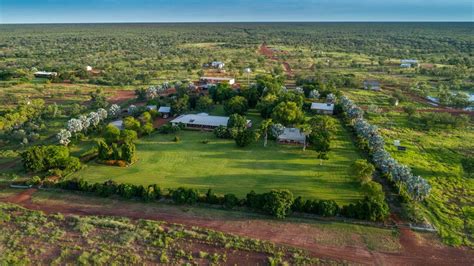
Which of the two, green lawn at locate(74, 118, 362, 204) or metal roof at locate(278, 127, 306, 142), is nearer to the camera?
green lawn at locate(74, 118, 362, 204)

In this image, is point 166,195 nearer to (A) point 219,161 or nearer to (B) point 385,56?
(A) point 219,161

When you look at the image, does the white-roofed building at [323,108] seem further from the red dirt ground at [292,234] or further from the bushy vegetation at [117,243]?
the bushy vegetation at [117,243]

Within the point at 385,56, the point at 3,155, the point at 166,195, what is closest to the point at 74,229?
the point at 166,195

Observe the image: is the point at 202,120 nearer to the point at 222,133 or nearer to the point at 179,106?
the point at 222,133

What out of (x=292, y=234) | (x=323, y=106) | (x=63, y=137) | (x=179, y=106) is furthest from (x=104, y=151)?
(x=323, y=106)

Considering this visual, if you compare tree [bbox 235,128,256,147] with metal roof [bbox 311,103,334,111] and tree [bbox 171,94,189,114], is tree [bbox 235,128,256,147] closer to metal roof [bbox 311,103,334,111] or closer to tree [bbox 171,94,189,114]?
tree [bbox 171,94,189,114]

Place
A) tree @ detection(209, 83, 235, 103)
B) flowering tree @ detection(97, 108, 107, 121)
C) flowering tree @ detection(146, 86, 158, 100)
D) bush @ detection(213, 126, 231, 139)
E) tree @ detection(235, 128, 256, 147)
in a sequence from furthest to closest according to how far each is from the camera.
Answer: flowering tree @ detection(146, 86, 158, 100)
tree @ detection(209, 83, 235, 103)
flowering tree @ detection(97, 108, 107, 121)
bush @ detection(213, 126, 231, 139)
tree @ detection(235, 128, 256, 147)

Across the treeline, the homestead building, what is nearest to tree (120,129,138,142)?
the treeline
